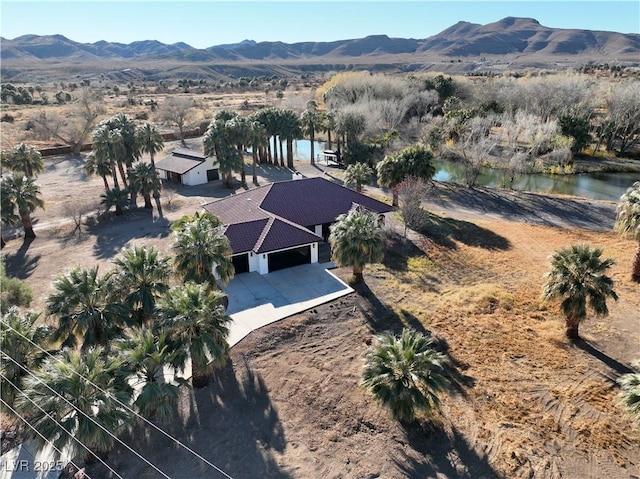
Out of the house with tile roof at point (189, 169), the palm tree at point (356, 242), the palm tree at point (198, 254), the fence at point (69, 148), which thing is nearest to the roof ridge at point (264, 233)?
the palm tree at point (356, 242)

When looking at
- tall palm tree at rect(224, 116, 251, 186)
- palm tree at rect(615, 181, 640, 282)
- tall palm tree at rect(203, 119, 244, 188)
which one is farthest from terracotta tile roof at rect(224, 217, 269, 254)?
palm tree at rect(615, 181, 640, 282)

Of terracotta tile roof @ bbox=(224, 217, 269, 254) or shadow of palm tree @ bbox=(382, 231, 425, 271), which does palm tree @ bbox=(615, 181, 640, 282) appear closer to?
shadow of palm tree @ bbox=(382, 231, 425, 271)

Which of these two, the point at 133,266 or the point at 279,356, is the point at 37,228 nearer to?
the point at 133,266

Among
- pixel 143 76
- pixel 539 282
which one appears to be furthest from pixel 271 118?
pixel 143 76

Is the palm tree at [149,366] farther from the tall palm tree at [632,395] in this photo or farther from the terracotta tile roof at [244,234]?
the tall palm tree at [632,395]

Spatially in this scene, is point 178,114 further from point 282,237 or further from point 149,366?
point 149,366

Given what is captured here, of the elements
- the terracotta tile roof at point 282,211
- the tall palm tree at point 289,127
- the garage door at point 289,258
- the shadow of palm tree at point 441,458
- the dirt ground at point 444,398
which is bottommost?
the shadow of palm tree at point 441,458

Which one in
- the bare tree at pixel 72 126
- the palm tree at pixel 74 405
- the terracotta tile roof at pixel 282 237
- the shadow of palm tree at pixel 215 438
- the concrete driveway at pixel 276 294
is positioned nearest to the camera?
the palm tree at pixel 74 405
